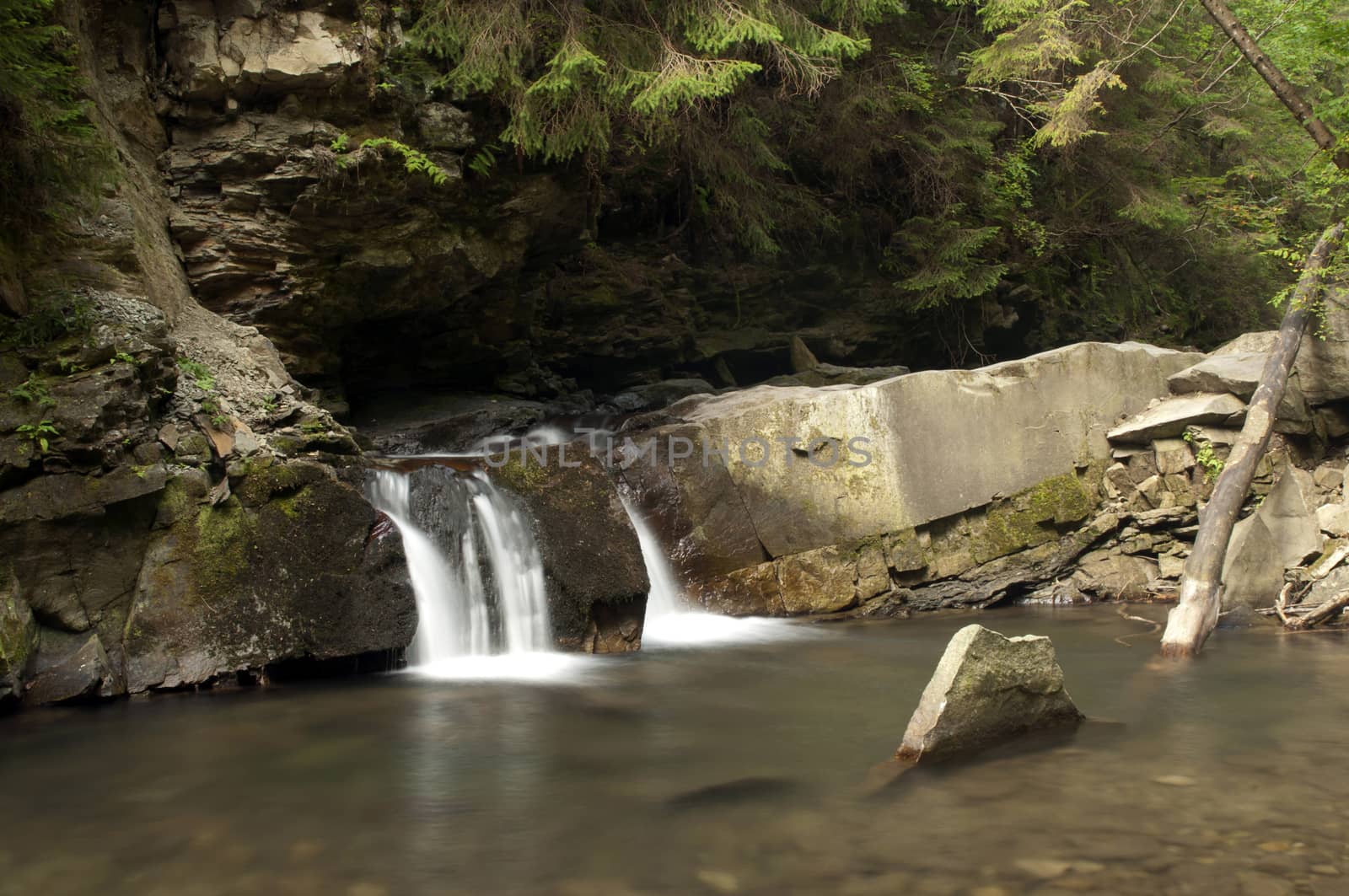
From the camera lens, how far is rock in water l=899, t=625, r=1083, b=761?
4688mm

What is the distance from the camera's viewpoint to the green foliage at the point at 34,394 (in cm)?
602

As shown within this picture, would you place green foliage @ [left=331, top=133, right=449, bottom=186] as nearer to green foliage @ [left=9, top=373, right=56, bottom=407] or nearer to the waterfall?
Result: the waterfall

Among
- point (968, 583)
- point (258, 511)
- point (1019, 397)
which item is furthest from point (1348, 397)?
point (258, 511)

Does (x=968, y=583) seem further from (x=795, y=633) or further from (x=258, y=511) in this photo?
(x=258, y=511)

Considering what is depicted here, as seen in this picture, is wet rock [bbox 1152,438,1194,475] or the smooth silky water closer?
the smooth silky water

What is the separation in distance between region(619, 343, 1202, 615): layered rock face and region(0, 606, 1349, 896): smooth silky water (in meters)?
2.77

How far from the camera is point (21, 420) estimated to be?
5.96 m

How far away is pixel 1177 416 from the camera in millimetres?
10172

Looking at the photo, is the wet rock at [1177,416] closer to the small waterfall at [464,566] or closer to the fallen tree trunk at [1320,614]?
the fallen tree trunk at [1320,614]

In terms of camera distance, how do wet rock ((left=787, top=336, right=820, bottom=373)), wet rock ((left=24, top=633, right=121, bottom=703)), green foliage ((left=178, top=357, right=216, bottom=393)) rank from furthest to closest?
wet rock ((left=787, top=336, right=820, bottom=373)), green foliage ((left=178, top=357, right=216, bottom=393)), wet rock ((left=24, top=633, right=121, bottom=703))

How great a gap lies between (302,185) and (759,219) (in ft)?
21.8

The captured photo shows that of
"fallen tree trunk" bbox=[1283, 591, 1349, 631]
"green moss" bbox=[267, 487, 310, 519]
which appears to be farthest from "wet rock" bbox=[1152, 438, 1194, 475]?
"green moss" bbox=[267, 487, 310, 519]

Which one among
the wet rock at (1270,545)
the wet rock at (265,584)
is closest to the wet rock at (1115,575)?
the wet rock at (1270,545)

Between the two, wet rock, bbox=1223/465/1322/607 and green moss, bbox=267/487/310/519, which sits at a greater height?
green moss, bbox=267/487/310/519
